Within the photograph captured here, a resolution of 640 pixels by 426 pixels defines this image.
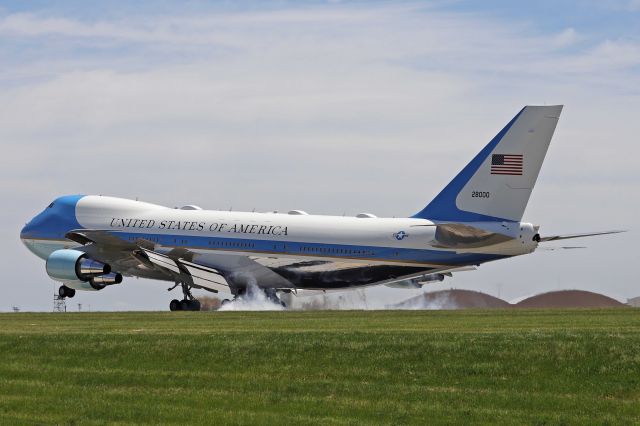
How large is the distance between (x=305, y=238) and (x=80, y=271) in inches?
444

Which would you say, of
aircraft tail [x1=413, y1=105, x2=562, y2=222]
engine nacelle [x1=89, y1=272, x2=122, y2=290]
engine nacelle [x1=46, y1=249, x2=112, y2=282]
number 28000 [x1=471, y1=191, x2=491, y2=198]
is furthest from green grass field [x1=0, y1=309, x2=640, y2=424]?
engine nacelle [x1=89, y1=272, x2=122, y2=290]

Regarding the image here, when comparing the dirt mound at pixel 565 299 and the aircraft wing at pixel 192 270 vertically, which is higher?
the aircraft wing at pixel 192 270

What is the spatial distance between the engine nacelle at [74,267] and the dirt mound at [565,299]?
2570cm

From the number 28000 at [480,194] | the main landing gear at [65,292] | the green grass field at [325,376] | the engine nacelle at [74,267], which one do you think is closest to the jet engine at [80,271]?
the engine nacelle at [74,267]

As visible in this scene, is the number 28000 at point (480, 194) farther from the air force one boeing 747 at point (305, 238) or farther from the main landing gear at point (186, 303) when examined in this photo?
the main landing gear at point (186, 303)

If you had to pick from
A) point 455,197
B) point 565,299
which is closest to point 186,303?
point 455,197

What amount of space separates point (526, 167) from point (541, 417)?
34.1 metres

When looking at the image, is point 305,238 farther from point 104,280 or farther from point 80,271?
point 80,271

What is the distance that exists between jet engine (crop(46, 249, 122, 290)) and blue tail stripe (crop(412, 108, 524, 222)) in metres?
15.6

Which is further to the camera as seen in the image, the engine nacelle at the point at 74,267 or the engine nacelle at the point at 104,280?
the engine nacelle at the point at 104,280

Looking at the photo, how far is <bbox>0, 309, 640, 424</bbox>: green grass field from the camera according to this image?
2373cm

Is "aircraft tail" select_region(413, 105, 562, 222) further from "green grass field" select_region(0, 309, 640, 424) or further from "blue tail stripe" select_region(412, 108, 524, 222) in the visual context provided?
"green grass field" select_region(0, 309, 640, 424)

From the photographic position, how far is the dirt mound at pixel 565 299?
236 feet

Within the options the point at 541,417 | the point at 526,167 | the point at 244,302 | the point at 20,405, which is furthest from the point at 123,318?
the point at 541,417
